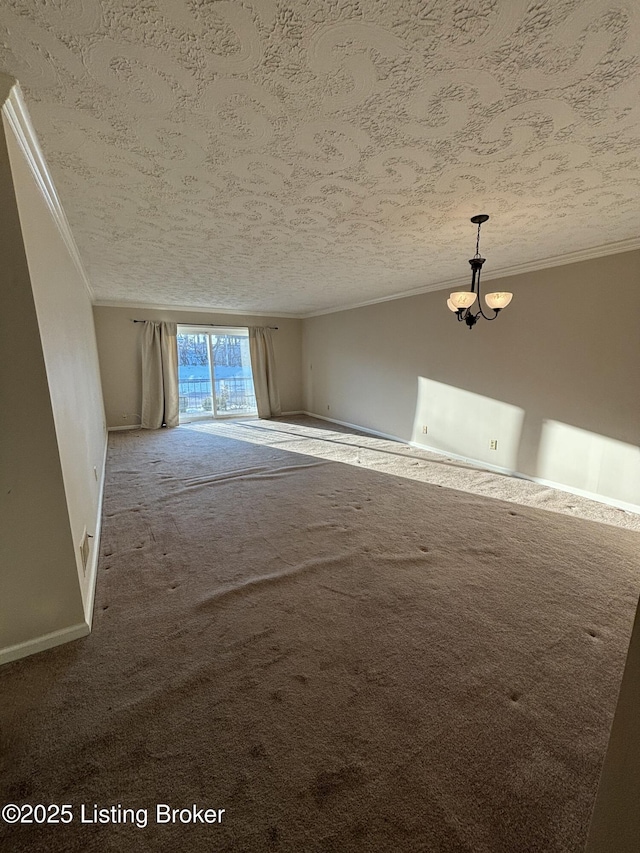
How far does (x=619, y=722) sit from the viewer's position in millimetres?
585

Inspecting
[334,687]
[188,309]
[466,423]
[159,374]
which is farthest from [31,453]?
[188,309]

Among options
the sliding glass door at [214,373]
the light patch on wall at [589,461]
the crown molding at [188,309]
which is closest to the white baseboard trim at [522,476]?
the light patch on wall at [589,461]

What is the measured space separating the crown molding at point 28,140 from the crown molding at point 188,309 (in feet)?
12.3

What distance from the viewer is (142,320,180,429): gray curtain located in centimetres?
583

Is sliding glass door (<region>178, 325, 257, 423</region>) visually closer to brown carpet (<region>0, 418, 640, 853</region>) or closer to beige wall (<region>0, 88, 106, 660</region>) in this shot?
brown carpet (<region>0, 418, 640, 853</region>)

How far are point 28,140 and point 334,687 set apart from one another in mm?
A: 2570

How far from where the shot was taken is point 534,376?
3.45 metres

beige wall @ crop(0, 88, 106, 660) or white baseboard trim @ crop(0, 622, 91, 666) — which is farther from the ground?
beige wall @ crop(0, 88, 106, 660)

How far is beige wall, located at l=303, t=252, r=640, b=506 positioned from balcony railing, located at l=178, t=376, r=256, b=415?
3.01m

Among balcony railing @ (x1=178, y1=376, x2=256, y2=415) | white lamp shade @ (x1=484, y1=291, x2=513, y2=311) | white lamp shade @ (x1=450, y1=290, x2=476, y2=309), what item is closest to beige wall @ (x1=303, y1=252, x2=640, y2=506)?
white lamp shade @ (x1=484, y1=291, x2=513, y2=311)

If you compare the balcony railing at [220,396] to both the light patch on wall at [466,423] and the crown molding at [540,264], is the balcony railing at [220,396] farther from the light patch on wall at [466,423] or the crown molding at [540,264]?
the light patch on wall at [466,423]

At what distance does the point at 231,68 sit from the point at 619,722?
6.40 feet

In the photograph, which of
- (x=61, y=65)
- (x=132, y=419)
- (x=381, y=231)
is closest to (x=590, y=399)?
(x=381, y=231)

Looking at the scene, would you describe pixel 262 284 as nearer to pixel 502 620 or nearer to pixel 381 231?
pixel 381 231
